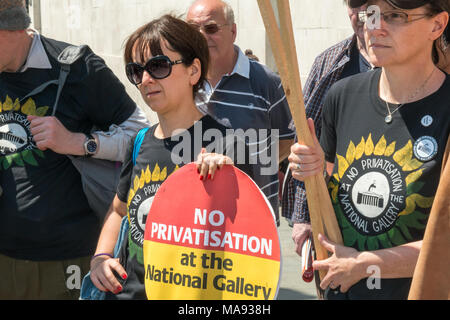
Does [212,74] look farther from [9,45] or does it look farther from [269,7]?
[269,7]

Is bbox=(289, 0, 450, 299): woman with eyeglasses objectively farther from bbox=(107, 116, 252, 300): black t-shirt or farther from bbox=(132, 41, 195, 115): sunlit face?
bbox=(132, 41, 195, 115): sunlit face

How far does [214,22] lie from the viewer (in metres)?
4.33

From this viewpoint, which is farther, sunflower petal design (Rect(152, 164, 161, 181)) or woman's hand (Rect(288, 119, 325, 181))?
sunflower petal design (Rect(152, 164, 161, 181))

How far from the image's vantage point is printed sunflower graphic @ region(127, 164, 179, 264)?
2.62 metres

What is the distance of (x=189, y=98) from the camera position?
108 inches

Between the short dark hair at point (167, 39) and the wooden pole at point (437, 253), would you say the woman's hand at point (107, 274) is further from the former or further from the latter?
the wooden pole at point (437, 253)

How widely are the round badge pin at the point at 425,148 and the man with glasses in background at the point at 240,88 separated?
1.53 metres

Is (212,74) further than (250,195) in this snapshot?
Yes

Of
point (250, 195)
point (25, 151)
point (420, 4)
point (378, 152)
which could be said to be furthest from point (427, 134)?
point (25, 151)

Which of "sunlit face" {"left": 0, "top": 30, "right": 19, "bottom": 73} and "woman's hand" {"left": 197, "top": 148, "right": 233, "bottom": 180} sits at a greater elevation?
"sunlit face" {"left": 0, "top": 30, "right": 19, "bottom": 73}

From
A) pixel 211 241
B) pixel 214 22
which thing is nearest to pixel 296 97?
pixel 211 241

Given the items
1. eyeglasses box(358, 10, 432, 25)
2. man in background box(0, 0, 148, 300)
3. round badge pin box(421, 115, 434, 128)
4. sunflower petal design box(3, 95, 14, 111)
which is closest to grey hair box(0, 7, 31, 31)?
man in background box(0, 0, 148, 300)

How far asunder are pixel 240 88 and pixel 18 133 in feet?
4.47

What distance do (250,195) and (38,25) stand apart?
1565cm
